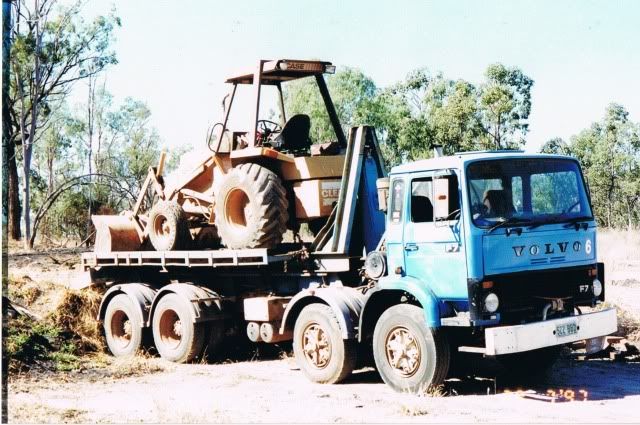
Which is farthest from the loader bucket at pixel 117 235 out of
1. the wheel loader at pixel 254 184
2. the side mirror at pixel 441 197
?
the side mirror at pixel 441 197

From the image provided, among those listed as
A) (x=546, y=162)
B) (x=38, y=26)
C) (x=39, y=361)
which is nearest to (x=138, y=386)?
(x=39, y=361)

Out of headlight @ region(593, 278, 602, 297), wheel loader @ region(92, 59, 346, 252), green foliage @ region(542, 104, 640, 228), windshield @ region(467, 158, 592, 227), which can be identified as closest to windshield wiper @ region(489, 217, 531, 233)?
windshield @ region(467, 158, 592, 227)

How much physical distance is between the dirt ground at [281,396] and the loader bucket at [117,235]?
7.33 ft

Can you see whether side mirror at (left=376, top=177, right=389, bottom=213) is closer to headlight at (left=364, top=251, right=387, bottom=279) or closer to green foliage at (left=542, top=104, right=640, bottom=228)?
headlight at (left=364, top=251, right=387, bottom=279)

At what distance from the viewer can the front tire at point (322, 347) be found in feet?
31.8

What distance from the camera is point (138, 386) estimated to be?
33.3 ft

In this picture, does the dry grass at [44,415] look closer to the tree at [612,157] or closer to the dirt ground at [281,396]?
the dirt ground at [281,396]

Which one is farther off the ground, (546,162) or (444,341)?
(546,162)

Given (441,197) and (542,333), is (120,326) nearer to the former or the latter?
(441,197)

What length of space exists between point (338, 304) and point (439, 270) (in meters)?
1.51

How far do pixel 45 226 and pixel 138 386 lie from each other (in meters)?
28.3

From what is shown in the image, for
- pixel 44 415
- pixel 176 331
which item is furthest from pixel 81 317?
pixel 44 415

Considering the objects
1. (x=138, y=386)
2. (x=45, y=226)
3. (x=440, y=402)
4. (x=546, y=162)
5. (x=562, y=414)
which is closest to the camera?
(x=562, y=414)

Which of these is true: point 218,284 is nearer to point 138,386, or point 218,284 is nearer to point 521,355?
point 138,386
